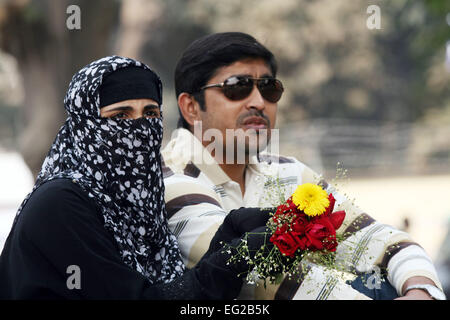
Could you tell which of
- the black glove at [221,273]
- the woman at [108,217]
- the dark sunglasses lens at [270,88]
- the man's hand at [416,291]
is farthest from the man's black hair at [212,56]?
the man's hand at [416,291]

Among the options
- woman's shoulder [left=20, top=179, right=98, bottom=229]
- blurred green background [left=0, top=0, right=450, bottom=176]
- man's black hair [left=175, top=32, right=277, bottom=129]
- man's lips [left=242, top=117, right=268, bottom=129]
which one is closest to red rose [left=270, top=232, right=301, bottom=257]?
woman's shoulder [left=20, top=179, right=98, bottom=229]

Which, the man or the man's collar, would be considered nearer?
the man

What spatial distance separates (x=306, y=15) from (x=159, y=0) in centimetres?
623

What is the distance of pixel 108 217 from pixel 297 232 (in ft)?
2.38

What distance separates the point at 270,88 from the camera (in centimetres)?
315

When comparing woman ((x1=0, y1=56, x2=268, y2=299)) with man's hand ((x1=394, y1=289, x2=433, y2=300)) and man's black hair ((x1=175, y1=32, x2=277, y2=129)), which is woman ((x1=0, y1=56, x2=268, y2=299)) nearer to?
man's black hair ((x1=175, y1=32, x2=277, y2=129))

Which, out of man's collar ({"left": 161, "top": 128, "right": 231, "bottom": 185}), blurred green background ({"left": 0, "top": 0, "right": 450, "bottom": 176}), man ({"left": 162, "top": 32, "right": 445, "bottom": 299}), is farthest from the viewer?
blurred green background ({"left": 0, "top": 0, "right": 450, "bottom": 176})

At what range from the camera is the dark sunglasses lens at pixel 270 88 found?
3143mm

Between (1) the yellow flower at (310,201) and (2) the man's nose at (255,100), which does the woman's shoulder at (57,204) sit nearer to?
(1) the yellow flower at (310,201)

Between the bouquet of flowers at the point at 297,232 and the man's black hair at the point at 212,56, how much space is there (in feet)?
3.63

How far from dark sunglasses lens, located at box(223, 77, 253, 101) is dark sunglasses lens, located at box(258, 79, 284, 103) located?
2.5 inches

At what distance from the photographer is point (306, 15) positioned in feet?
84.3

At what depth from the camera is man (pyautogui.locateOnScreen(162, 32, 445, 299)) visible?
106 inches
